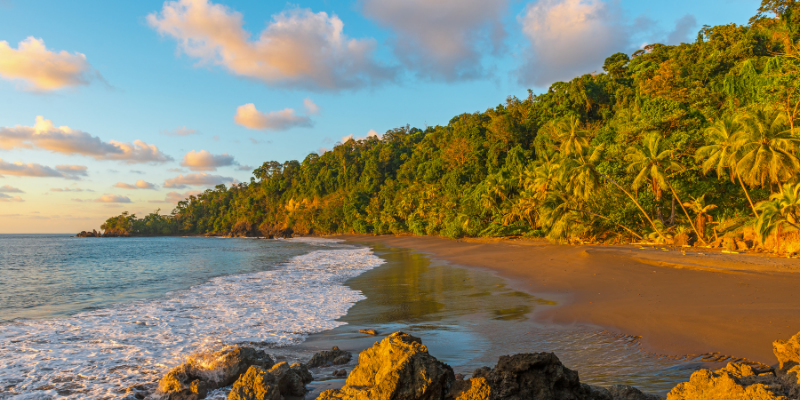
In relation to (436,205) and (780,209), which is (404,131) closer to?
(436,205)

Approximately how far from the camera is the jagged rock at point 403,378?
338 cm

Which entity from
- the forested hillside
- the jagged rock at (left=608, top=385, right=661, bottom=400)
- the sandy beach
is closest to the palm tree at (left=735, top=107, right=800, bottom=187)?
the forested hillside

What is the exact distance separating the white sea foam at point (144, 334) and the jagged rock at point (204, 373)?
0.71 meters

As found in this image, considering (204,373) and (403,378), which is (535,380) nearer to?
(403,378)

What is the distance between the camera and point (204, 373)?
502 cm

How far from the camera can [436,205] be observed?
4594 cm

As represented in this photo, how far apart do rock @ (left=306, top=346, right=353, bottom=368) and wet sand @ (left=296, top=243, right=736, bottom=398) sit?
160mm

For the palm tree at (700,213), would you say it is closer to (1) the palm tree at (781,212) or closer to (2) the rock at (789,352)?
(1) the palm tree at (781,212)

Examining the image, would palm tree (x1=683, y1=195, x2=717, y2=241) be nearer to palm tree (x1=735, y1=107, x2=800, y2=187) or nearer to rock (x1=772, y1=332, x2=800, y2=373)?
palm tree (x1=735, y1=107, x2=800, y2=187)

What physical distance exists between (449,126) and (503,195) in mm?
45052

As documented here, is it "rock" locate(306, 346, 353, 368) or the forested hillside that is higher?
the forested hillside

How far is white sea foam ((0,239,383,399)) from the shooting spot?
5406 mm

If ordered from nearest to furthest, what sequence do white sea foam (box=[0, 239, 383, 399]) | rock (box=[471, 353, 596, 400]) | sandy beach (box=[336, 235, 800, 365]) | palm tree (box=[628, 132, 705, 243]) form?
rock (box=[471, 353, 596, 400]) < white sea foam (box=[0, 239, 383, 399]) < sandy beach (box=[336, 235, 800, 365]) < palm tree (box=[628, 132, 705, 243])

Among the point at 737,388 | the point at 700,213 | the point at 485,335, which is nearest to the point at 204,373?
the point at 485,335
